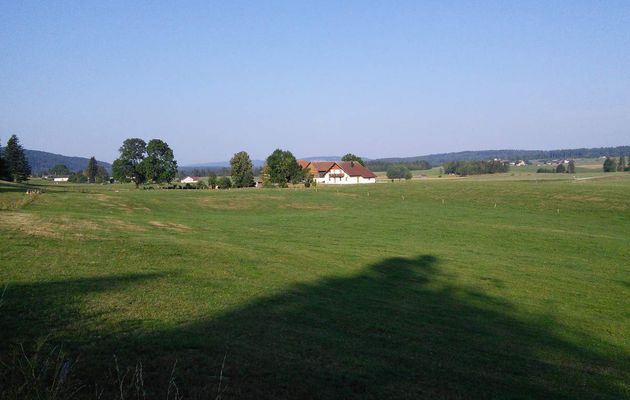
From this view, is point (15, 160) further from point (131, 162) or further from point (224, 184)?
point (224, 184)

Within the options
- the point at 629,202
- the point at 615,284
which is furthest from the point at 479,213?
the point at 615,284

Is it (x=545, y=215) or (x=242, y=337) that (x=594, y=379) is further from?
(x=545, y=215)

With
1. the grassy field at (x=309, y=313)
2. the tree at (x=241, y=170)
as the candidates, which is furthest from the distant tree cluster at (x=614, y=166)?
the grassy field at (x=309, y=313)

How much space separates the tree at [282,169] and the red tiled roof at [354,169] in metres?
19.3

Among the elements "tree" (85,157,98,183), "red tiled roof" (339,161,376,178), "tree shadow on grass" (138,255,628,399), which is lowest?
"tree shadow on grass" (138,255,628,399)

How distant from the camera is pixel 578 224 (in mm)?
44875

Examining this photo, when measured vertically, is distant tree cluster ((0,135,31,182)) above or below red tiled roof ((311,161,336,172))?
above

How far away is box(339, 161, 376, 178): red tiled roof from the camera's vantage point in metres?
134

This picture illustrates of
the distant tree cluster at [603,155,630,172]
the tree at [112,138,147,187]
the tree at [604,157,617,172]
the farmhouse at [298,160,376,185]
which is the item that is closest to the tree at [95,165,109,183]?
the tree at [112,138,147,187]

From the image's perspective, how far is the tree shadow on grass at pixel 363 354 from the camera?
8219 mm

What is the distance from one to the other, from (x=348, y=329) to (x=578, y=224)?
132 feet

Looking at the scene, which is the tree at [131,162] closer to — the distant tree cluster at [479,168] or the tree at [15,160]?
the tree at [15,160]

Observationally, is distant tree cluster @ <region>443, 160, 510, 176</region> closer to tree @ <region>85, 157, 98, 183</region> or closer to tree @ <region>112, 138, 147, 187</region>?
tree @ <region>112, 138, 147, 187</region>

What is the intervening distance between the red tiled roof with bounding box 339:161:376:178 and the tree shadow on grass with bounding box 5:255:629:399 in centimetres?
11879
